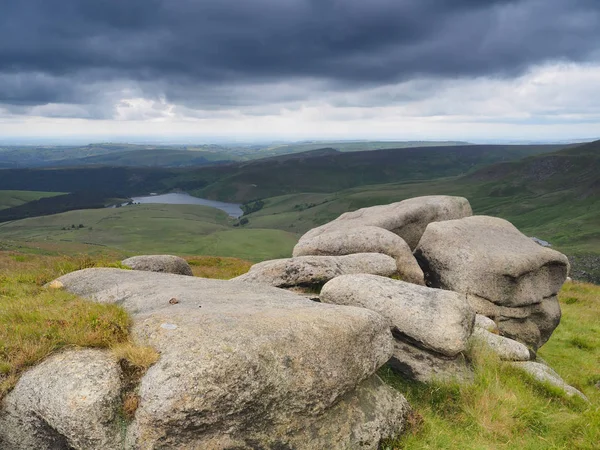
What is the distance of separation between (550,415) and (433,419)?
3.32 m

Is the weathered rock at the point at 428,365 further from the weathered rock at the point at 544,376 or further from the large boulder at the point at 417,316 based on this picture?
the weathered rock at the point at 544,376

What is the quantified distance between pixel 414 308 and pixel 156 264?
15.1 m

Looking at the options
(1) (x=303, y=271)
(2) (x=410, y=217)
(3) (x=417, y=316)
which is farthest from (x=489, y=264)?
(1) (x=303, y=271)

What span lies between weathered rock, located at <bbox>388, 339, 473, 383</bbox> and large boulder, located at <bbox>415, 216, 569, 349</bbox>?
349 inches

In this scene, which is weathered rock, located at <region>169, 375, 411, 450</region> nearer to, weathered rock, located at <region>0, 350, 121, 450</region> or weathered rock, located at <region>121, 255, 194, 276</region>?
weathered rock, located at <region>0, 350, 121, 450</region>

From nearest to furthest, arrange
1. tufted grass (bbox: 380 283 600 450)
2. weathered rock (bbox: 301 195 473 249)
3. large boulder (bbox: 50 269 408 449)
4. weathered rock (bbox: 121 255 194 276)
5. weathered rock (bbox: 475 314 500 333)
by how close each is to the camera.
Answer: large boulder (bbox: 50 269 408 449) → tufted grass (bbox: 380 283 600 450) → weathered rock (bbox: 475 314 500 333) → weathered rock (bbox: 121 255 194 276) → weathered rock (bbox: 301 195 473 249)

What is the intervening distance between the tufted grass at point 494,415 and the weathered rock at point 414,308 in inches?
48.8

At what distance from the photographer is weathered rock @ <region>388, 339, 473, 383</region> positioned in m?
12.5

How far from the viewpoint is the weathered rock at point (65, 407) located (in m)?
7.89

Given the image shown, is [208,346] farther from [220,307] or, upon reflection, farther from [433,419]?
[433,419]

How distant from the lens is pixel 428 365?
12820 mm

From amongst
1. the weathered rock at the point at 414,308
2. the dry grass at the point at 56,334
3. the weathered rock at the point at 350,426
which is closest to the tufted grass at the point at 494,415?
the weathered rock at the point at 350,426

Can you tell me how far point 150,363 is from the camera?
337 inches

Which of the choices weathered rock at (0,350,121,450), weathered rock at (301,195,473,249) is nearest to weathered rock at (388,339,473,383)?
weathered rock at (0,350,121,450)
